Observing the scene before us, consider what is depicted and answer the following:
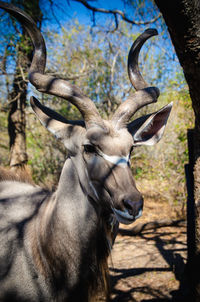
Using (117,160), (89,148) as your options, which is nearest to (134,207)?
(117,160)

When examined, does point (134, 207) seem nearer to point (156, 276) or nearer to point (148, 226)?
point (156, 276)

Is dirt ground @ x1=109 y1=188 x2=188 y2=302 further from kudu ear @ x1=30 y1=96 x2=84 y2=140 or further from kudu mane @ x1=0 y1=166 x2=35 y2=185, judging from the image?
kudu ear @ x1=30 y1=96 x2=84 y2=140

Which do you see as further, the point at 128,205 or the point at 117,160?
the point at 117,160

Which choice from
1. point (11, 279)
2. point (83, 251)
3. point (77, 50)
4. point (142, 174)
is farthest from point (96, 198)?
point (77, 50)

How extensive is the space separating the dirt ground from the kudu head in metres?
1.53

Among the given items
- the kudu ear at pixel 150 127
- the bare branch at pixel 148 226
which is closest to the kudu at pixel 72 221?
the kudu ear at pixel 150 127

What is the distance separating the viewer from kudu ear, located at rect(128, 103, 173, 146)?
2575 millimetres

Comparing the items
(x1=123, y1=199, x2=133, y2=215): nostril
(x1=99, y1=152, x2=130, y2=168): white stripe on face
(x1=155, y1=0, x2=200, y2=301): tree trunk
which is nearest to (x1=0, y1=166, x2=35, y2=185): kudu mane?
(x1=99, y1=152, x2=130, y2=168): white stripe on face

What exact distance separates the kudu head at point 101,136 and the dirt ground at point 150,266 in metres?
1.53

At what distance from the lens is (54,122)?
249 cm

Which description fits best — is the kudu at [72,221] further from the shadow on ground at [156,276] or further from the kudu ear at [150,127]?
the shadow on ground at [156,276]

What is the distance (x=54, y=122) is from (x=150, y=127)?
1053 mm

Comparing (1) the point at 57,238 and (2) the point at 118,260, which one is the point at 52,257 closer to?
(1) the point at 57,238

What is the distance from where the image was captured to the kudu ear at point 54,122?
2.45 meters
